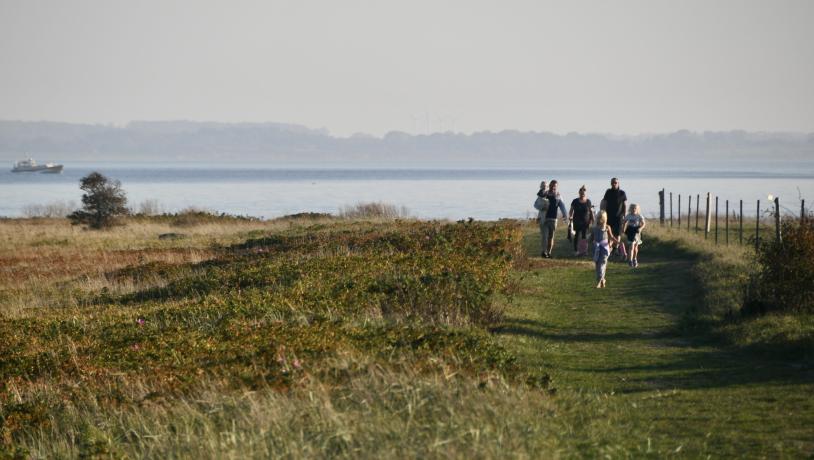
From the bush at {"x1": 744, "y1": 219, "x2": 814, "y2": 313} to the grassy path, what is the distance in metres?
1.38

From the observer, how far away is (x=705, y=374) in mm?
12430

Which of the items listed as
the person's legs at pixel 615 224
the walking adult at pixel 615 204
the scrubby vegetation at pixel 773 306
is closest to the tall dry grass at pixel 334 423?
the scrubby vegetation at pixel 773 306

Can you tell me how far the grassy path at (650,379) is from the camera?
901 centimetres

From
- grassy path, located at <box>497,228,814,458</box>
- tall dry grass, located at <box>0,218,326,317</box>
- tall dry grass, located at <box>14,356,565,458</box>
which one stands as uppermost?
tall dry grass, located at <box>14,356,565,458</box>

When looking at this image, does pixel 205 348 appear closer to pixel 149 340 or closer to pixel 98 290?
pixel 149 340

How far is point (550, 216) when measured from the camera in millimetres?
25953

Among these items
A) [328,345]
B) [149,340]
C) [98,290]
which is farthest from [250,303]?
[98,290]

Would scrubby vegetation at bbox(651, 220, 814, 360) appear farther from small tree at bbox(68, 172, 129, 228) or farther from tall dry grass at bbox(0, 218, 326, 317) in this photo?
small tree at bbox(68, 172, 129, 228)

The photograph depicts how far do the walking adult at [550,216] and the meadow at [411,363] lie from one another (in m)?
1.92

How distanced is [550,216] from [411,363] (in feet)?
51.0

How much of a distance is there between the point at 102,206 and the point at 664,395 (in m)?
43.8

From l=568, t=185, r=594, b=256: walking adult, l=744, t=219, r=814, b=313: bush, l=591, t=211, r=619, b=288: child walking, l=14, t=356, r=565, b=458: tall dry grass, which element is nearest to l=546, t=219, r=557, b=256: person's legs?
l=568, t=185, r=594, b=256: walking adult

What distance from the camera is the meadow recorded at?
884 centimetres

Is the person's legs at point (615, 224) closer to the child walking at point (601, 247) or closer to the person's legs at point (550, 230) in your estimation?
the person's legs at point (550, 230)
